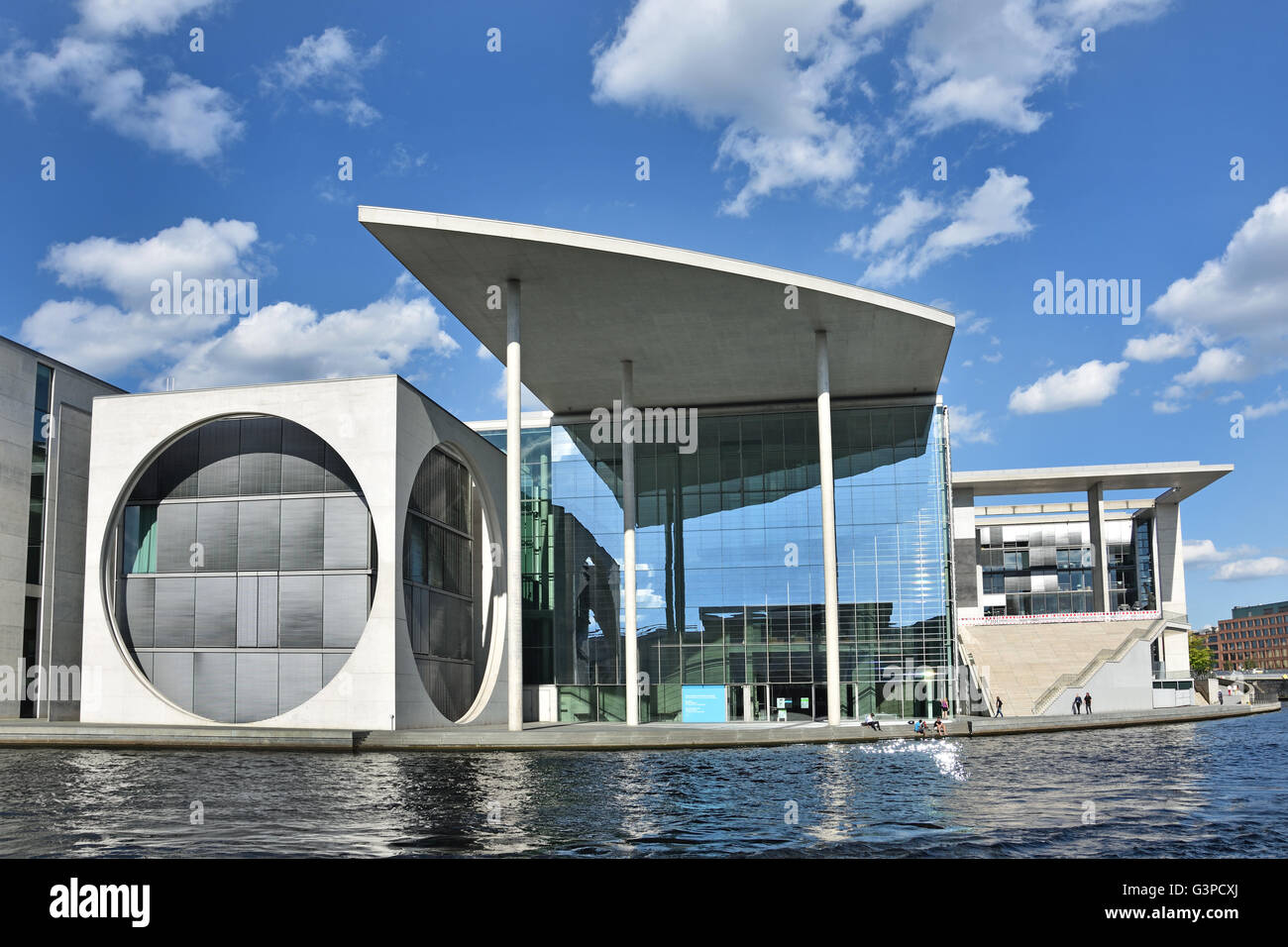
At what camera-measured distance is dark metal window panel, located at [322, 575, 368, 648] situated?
105 ft

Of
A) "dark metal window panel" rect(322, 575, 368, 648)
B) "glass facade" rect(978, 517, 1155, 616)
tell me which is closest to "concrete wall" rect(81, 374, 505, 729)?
"dark metal window panel" rect(322, 575, 368, 648)

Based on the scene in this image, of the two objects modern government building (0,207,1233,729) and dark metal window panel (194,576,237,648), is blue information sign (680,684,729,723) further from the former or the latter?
dark metal window panel (194,576,237,648)

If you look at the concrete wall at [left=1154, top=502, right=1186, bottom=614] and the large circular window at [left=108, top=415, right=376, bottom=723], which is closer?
the large circular window at [left=108, top=415, right=376, bottom=723]

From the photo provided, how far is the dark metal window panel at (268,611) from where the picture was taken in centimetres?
3253

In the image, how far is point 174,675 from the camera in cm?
3291

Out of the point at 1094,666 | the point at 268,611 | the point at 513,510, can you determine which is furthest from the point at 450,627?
the point at 1094,666

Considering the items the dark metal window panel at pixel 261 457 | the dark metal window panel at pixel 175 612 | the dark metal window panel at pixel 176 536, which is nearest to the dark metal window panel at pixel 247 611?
the dark metal window panel at pixel 175 612

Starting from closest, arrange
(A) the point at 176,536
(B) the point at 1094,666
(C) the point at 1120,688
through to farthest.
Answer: (A) the point at 176,536 → (C) the point at 1120,688 → (B) the point at 1094,666

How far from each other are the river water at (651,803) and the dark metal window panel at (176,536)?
784cm

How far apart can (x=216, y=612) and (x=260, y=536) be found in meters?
2.56

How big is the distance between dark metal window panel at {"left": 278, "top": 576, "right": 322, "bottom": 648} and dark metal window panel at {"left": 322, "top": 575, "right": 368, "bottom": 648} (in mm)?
219

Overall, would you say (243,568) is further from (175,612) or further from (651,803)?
(651,803)
